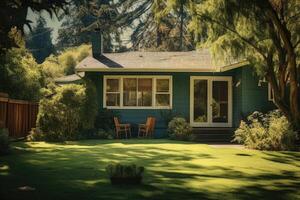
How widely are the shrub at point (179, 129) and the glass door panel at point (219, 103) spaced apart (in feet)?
8.51

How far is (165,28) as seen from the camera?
41.2m

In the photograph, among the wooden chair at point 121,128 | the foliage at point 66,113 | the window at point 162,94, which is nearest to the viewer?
the foliage at point 66,113

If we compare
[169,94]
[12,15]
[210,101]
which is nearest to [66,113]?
[169,94]

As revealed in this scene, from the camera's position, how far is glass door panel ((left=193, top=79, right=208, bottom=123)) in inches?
898

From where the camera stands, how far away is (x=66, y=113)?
1859cm

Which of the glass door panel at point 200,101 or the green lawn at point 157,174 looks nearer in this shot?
the green lawn at point 157,174

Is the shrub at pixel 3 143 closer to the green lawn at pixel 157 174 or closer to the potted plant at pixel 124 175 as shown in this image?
the green lawn at pixel 157 174

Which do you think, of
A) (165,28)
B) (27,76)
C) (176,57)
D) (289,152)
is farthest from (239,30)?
(165,28)

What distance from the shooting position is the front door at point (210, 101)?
2277 centimetres

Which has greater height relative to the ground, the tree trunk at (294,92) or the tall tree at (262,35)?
the tall tree at (262,35)

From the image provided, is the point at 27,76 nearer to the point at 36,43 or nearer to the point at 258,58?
the point at 258,58

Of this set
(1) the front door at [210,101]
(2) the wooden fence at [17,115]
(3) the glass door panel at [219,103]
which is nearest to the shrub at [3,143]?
(2) the wooden fence at [17,115]

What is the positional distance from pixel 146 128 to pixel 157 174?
1153cm

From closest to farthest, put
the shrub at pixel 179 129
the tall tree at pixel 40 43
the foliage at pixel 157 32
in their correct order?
the shrub at pixel 179 129 < the foliage at pixel 157 32 < the tall tree at pixel 40 43
